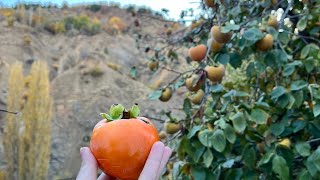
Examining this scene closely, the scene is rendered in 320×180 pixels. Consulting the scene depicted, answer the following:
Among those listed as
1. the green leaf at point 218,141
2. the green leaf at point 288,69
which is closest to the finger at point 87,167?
the green leaf at point 218,141

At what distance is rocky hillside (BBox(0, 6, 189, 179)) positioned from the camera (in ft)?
33.5

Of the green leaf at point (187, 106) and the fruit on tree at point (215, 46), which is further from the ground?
the fruit on tree at point (215, 46)

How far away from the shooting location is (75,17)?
1379 centimetres

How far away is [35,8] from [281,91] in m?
12.8

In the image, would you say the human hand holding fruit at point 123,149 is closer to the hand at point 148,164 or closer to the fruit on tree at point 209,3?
the hand at point 148,164

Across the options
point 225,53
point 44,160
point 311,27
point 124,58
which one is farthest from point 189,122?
point 124,58

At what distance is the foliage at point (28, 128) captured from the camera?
29.1 ft

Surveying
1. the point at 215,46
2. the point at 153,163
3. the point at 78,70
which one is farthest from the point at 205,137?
the point at 78,70

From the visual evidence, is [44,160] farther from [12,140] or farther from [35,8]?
[35,8]

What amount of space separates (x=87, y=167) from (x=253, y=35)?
79cm

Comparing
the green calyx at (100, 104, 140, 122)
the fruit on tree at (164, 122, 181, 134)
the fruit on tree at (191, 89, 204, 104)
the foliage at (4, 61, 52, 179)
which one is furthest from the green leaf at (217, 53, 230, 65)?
the foliage at (4, 61, 52, 179)

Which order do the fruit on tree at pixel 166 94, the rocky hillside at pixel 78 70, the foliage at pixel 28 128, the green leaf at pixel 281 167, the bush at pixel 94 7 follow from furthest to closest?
1. the bush at pixel 94 7
2. the rocky hillside at pixel 78 70
3. the foliage at pixel 28 128
4. the fruit on tree at pixel 166 94
5. the green leaf at pixel 281 167

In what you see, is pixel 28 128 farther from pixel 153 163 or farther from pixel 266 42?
pixel 153 163

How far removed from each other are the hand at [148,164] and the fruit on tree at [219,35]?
Result: 72 cm
